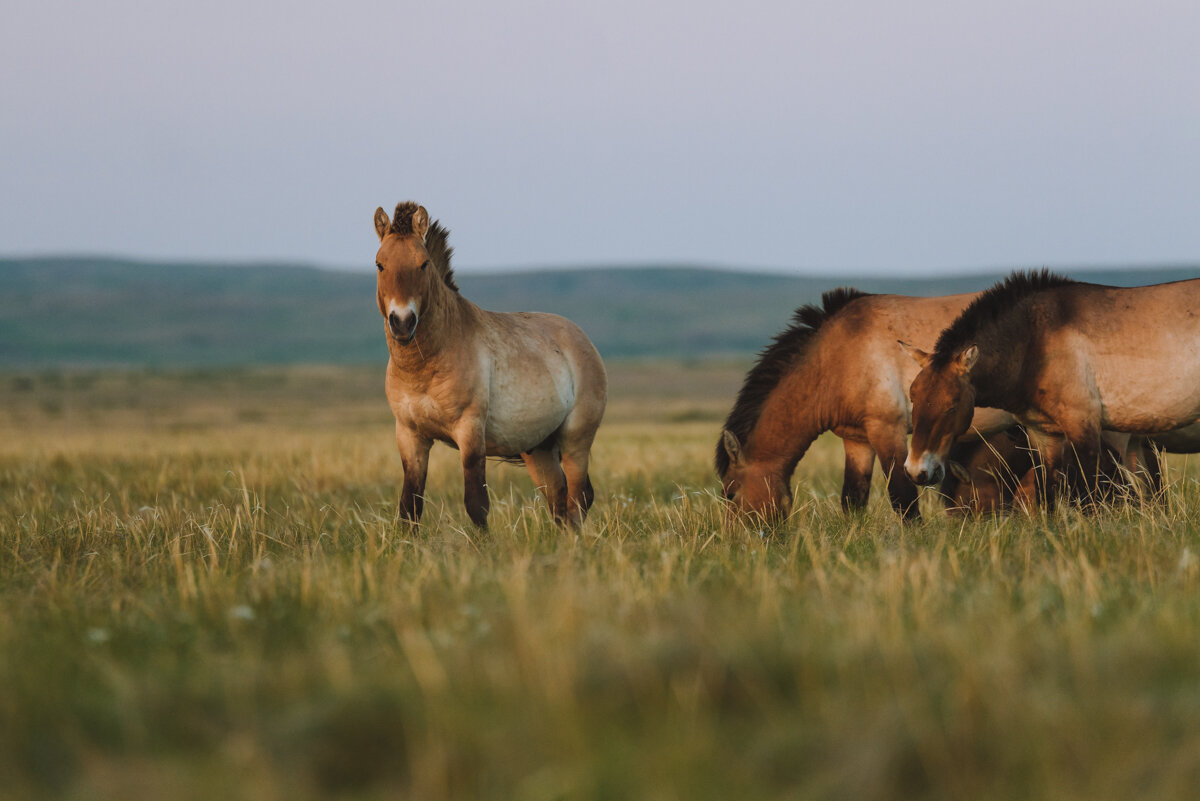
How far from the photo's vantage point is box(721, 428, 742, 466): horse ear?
26.2 feet

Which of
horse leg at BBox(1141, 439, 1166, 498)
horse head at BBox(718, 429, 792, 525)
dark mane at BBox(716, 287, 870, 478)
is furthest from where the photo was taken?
horse leg at BBox(1141, 439, 1166, 498)

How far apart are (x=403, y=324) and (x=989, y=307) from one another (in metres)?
3.95

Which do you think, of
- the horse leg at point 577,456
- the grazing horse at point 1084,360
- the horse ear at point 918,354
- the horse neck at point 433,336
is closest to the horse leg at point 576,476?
the horse leg at point 577,456

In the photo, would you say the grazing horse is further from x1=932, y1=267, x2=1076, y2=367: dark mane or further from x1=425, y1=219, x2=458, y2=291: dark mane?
x1=425, y1=219, x2=458, y2=291: dark mane

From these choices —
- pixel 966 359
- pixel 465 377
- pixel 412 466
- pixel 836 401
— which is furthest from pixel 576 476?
pixel 966 359

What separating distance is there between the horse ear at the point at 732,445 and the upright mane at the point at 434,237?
2232mm

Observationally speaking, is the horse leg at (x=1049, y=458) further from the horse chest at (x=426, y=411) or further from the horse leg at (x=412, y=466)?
the horse leg at (x=412, y=466)

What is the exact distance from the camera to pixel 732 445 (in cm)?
802

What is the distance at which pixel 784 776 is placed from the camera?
2.65 metres

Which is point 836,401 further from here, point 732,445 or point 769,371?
point 732,445

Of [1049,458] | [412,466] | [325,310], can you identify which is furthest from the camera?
[325,310]

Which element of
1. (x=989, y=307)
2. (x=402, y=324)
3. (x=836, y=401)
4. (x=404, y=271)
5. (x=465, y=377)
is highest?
(x=404, y=271)

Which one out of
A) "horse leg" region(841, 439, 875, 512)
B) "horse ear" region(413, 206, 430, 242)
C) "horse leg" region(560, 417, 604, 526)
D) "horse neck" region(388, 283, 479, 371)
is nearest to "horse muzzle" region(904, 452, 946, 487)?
"horse leg" region(841, 439, 875, 512)

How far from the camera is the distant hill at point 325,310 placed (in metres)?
144
